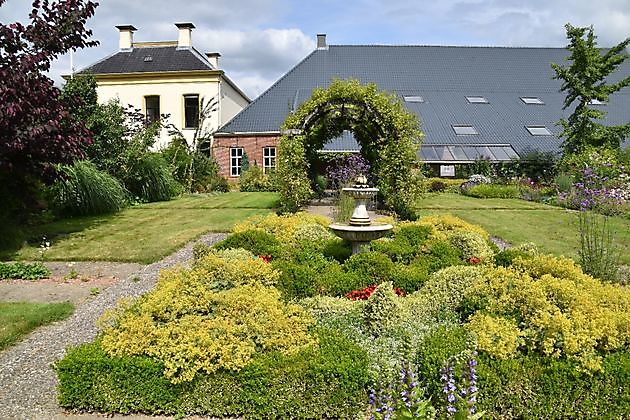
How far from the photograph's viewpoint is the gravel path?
3.76m

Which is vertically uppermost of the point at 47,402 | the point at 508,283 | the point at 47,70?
the point at 47,70

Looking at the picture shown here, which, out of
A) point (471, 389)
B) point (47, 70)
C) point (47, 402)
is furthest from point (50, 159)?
point (471, 389)

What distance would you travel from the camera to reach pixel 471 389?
8.82 feet

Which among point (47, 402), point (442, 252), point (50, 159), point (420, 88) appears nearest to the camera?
point (47, 402)

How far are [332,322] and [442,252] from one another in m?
2.72

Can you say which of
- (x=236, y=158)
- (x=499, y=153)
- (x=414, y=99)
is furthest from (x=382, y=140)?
(x=414, y=99)

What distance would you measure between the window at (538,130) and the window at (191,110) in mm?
17059

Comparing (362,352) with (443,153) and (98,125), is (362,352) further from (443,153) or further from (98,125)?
(443,153)

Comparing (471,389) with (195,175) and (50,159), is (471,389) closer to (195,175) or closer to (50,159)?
(50,159)

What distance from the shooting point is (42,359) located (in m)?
4.62

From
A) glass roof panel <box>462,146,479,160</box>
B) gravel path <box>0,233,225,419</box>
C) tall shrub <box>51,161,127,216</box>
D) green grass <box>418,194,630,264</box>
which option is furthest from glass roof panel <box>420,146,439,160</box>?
gravel path <box>0,233,225,419</box>

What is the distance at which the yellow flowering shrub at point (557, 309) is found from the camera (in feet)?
12.7

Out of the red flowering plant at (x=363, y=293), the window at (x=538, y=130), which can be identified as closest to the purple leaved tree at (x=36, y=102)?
the red flowering plant at (x=363, y=293)

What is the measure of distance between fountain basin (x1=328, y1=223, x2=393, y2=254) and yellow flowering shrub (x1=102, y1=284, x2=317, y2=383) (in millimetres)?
2552
